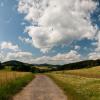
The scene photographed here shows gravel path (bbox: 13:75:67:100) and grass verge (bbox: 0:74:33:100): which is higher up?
grass verge (bbox: 0:74:33:100)

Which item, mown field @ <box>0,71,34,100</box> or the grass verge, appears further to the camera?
mown field @ <box>0,71,34,100</box>

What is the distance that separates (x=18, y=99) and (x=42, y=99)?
1983 millimetres

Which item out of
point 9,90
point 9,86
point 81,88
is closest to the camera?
point 9,90

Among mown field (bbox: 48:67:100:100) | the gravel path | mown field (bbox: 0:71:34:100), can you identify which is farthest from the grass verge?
mown field (bbox: 48:67:100:100)

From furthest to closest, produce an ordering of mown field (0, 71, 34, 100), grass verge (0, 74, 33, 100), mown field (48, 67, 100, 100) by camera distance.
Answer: mown field (48, 67, 100, 100) → mown field (0, 71, 34, 100) → grass verge (0, 74, 33, 100)

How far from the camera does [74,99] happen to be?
1994cm

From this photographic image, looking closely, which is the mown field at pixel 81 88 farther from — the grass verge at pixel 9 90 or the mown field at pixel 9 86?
the mown field at pixel 9 86

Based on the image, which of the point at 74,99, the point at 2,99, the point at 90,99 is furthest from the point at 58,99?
the point at 2,99

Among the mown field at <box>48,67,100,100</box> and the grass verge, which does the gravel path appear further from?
the mown field at <box>48,67,100,100</box>

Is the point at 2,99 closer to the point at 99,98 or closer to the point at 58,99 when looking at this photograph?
the point at 58,99

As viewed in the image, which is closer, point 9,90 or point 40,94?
point 40,94

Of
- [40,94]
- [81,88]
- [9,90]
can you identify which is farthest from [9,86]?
[81,88]

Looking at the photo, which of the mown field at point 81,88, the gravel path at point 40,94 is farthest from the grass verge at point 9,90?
the mown field at point 81,88

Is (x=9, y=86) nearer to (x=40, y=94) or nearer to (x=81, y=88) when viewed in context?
(x=40, y=94)
